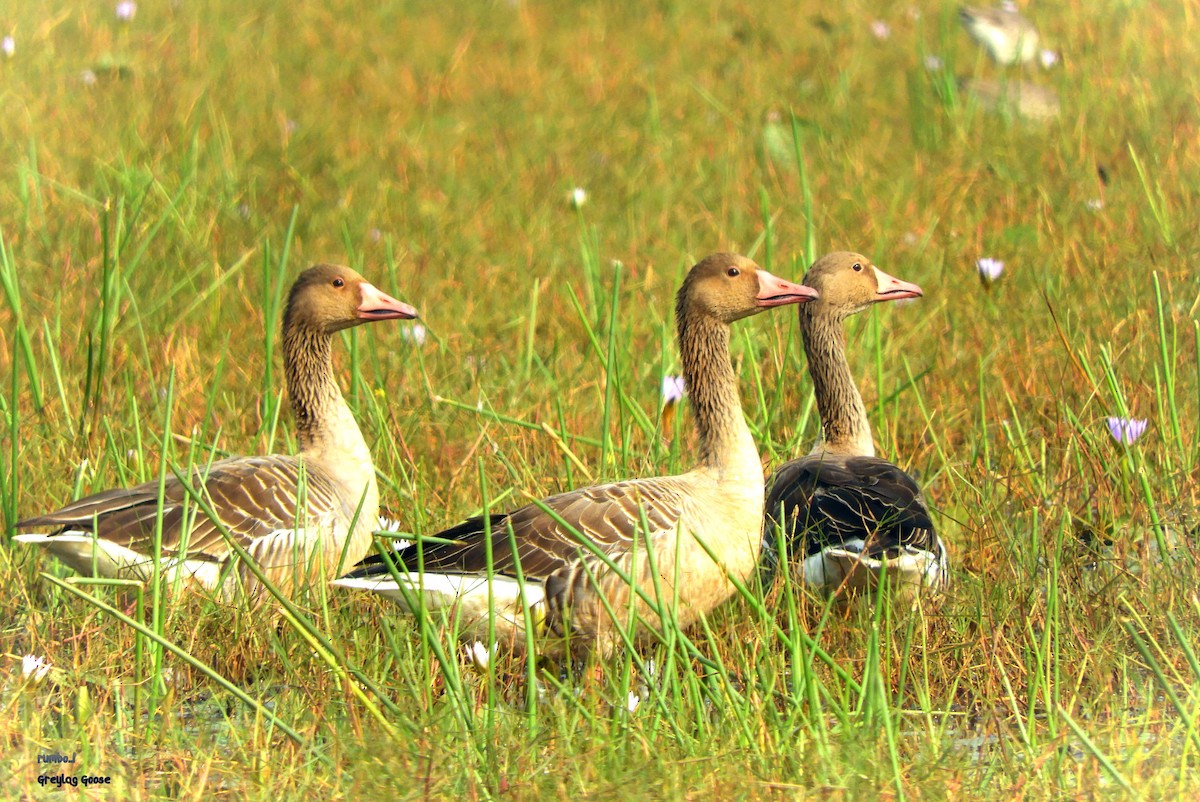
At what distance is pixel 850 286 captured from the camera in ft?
17.8

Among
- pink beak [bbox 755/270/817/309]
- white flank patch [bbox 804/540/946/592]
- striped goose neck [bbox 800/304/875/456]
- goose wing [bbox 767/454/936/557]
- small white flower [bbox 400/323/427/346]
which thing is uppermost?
small white flower [bbox 400/323/427/346]

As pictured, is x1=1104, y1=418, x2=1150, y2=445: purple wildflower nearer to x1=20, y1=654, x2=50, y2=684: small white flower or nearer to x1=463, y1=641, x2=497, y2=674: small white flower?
x1=463, y1=641, x2=497, y2=674: small white flower

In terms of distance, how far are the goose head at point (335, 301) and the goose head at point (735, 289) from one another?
112 centimetres

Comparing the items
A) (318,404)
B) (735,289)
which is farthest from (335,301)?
(735,289)

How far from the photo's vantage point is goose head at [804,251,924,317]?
17.7ft

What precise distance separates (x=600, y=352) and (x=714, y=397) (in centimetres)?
40

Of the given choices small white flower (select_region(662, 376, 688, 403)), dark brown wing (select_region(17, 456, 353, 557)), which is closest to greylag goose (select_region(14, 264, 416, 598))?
dark brown wing (select_region(17, 456, 353, 557))

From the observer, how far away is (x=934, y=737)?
3.10 meters

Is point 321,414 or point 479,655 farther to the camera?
point 321,414

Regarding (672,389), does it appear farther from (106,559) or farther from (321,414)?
(106,559)

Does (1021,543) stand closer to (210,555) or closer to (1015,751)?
(1015,751)

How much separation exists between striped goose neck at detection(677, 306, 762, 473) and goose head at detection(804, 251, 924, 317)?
41.0 inches

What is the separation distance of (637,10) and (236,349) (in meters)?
6.70

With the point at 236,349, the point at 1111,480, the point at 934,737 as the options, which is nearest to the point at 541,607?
the point at 934,737
